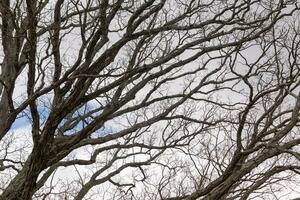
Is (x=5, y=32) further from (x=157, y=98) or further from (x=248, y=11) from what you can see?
(x=248, y=11)

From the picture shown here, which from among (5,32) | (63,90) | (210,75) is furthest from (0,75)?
(210,75)

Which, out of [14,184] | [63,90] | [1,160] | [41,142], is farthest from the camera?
[1,160]

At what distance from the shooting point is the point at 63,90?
4898 mm

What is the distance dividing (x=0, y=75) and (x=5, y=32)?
120 cm

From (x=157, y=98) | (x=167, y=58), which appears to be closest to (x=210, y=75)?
(x=157, y=98)

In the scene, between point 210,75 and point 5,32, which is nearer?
point 5,32

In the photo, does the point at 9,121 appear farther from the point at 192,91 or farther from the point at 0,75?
the point at 192,91

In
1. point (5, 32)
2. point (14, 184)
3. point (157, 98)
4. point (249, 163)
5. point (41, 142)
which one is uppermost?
point (5, 32)

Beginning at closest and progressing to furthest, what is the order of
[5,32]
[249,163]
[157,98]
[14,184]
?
[249,163] → [14,184] → [5,32] → [157,98]

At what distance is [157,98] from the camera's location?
7.04 m

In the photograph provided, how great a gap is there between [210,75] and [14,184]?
14.1 ft

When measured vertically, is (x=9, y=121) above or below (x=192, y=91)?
below

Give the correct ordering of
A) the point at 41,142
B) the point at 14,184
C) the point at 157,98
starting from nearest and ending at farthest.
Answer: the point at 41,142, the point at 14,184, the point at 157,98

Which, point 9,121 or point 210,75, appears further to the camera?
point 210,75
